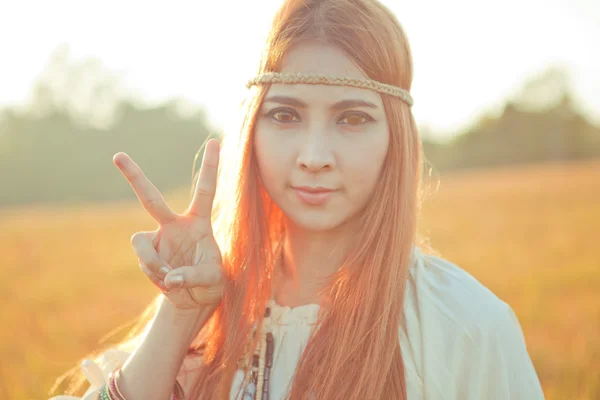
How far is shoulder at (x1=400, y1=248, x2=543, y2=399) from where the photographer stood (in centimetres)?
194

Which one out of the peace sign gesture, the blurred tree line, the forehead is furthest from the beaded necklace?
the blurred tree line

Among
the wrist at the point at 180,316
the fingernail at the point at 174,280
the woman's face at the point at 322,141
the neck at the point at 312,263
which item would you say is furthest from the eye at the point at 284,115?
the wrist at the point at 180,316

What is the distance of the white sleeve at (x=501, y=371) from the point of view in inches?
75.9

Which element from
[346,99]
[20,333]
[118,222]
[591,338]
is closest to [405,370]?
[346,99]

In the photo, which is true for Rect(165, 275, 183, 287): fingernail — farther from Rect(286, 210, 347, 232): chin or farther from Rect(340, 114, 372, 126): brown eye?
Rect(340, 114, 372, 126): brown eye

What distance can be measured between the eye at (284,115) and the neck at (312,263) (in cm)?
51

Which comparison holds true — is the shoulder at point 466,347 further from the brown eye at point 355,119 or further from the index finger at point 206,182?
the index finger at point 206,182

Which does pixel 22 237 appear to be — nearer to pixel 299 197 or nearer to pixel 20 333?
pixel 20 333

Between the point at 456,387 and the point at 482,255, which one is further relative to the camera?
the point at 482,255

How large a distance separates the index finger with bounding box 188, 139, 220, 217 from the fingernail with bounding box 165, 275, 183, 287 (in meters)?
0.33

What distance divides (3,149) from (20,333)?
21.3 meters

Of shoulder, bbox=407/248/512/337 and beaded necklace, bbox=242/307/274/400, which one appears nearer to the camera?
shoulder, bbox=407/248/512/337

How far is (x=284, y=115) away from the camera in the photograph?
2.18 m

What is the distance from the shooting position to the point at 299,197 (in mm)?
2156
